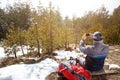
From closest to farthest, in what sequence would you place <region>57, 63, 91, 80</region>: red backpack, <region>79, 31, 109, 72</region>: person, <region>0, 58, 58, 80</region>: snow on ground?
<region>57, 63, 91, 80</region>: red backpack < <region>79, 31, 109, 72</region>: person < <region>0, 58, 58, 80</region>: snow on ground

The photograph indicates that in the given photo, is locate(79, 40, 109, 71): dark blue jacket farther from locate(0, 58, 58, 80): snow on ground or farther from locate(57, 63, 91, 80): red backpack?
locate(0, 58, 58, 80): snow on ground

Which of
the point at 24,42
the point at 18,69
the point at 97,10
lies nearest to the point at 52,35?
the point at 24,42

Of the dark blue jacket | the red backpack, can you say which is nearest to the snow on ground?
the red backpack

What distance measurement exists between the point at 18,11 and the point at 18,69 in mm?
31281

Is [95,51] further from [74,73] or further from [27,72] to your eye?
[27,72]

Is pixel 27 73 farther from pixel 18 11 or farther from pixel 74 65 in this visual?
pixel 18 11

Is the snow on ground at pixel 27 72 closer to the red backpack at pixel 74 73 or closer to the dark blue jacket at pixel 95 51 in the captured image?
the red backpack at pixel 74 73

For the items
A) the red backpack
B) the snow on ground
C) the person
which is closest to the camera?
the red backpack

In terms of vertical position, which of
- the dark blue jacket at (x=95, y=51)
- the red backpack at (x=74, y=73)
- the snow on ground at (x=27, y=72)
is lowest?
the snow on ground at (x=27, y=72)

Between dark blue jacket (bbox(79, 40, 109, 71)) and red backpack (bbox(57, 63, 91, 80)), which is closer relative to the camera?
red backpack (bbox(57, 63, 91, 80))

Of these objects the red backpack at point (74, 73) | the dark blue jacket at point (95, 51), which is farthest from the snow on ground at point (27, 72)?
the dark blue jacket at point (95, 51)

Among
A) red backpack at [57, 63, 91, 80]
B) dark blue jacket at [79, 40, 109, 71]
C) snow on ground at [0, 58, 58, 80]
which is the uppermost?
dark blue jacket at [79, 40, 109, 71]

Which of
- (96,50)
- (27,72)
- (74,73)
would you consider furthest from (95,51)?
(27,72)

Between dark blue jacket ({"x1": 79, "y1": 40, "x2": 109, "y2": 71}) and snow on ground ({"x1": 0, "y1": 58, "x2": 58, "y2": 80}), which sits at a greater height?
dark blue jacket ({"x1": 79, "y1": 40, "x2": 109, "y2": 71})
